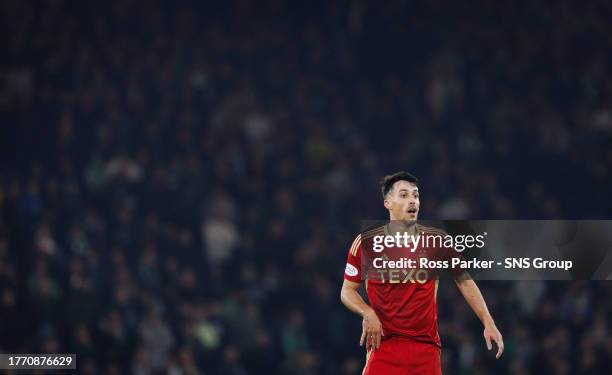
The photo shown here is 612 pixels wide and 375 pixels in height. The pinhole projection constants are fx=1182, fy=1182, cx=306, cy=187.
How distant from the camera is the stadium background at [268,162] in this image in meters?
14.0

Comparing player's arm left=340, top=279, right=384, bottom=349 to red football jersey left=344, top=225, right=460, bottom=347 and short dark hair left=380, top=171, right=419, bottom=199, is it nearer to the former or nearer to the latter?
red football jersey left=344, top=225, right=460, bottom=347

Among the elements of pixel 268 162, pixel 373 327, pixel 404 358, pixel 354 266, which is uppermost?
pixel 268 162

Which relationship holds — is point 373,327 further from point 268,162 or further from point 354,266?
point 268,162

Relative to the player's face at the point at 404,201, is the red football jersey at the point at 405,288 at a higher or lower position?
lower

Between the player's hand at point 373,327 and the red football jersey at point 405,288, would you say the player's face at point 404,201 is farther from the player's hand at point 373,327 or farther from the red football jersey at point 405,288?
the player's hand at point 373,327

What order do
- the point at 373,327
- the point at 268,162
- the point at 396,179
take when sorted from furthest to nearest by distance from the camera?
the point at 268,162, the point at 396,179, the point at 373,327

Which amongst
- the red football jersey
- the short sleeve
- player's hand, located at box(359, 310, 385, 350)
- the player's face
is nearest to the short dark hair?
the player's face

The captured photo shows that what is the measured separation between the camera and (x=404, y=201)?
7.40m

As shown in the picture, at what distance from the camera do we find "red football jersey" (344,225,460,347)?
7391 mm

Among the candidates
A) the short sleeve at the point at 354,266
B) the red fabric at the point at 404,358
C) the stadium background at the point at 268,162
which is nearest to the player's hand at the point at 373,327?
the red fabric at the point at 404,358

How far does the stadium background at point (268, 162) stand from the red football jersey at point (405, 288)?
19.5 ft

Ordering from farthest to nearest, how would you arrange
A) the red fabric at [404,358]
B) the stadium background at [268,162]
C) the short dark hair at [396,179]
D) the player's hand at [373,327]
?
the stadium background at [268,162] → the short dark hair at [396,179] → the red fabric at [404,358] → the player's hand at [373,327]

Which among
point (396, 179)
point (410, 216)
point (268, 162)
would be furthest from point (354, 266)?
point (268, 162)

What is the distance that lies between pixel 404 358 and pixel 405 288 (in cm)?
43
